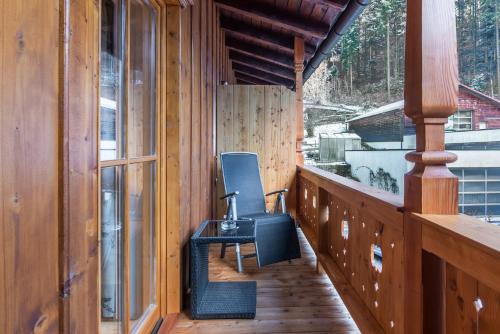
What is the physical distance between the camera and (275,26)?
15.7 ft

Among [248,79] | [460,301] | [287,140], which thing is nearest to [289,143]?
[287,140]

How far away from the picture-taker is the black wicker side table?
2.18m

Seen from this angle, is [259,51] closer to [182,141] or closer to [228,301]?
[182,141]

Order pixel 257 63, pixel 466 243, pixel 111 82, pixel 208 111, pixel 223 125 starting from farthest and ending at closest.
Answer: pixel 257 63
pixel 223 125
pixel 208 111
pixel 111 82
pixel 466 243

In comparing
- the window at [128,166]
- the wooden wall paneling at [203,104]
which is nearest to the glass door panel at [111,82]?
the window at [128,166]

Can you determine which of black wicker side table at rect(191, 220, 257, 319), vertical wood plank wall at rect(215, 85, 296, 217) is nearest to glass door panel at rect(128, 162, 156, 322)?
black wicker side table at rect(191, 220, 257, 319)

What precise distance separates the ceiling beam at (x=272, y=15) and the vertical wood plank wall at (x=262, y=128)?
80 centimetres

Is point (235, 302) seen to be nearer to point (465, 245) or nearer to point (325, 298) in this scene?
point (325, 298)

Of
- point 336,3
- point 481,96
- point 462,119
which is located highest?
point 336,3

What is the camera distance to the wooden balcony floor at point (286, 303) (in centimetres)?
208

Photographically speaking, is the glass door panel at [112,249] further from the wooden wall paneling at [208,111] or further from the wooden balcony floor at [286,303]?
the wooden wall paneling at [208,111]

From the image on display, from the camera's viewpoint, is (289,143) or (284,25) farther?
(289,143)

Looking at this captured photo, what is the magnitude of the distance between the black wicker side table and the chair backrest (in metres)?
1.01

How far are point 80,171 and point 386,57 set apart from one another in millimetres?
6444
